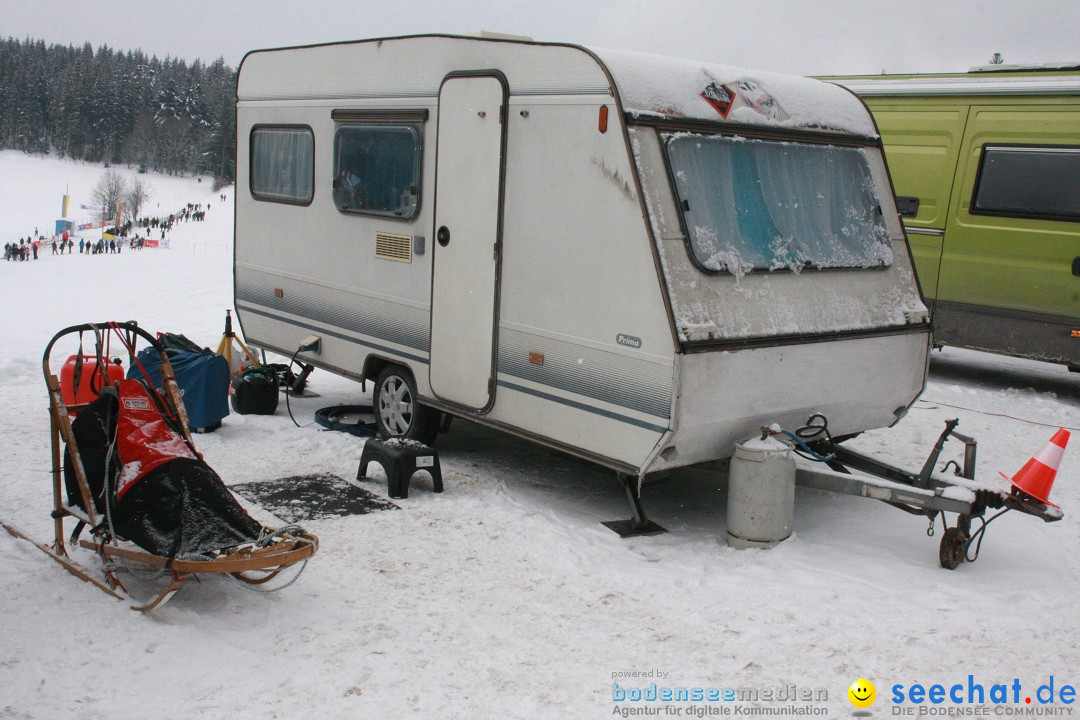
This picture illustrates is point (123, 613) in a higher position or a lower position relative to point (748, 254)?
lower

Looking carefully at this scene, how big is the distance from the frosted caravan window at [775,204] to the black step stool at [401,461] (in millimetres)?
2248

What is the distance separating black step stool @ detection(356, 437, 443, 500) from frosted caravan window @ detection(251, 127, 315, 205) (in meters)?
2.62

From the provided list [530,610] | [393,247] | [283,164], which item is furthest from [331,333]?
[530,610]

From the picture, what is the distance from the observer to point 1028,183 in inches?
394

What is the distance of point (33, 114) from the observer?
126375 mm

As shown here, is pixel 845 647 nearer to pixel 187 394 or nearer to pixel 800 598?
pixel 800 598

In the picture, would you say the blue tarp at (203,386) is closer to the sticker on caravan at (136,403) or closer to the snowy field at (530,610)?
the snowy field at (530,610)

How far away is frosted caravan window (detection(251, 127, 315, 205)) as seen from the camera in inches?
326

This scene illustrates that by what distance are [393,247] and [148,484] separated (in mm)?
3116

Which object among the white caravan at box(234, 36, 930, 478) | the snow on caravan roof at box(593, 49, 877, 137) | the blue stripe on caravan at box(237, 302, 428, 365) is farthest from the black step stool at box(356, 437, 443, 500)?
the snow on caravan roof at box(593, 49, 877, 137)

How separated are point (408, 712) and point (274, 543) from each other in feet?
3.96

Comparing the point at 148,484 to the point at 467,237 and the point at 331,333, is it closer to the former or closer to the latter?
the point at 467,237

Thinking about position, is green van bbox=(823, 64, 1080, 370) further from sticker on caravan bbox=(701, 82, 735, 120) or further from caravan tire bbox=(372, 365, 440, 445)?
caravan tire bbox=(372, 365, 440, 445)

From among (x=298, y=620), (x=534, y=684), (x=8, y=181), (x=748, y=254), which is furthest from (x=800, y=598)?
(x=8, y=181)
